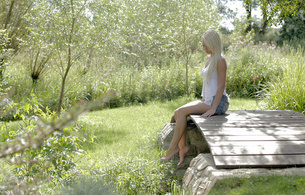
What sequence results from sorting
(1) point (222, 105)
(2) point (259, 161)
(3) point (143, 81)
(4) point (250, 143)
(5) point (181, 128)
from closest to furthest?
(2) point (259, 161) → (4) point (250, 143) → (5) point (181, 128) → (1) point (222, 105) → (3) point (143, 81)

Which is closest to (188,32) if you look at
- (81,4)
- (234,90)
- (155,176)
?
(234,90)

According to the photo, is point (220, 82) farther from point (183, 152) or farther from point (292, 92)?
point (292, 92)

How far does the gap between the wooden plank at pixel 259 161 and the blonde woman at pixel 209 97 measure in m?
1.27

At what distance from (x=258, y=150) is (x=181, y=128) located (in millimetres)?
1258

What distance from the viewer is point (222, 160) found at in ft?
10.00

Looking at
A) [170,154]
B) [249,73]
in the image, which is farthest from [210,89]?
[249,73]

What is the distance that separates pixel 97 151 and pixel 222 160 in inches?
111

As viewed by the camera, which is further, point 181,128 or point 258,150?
point 181,128

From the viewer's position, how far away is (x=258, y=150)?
128 inches

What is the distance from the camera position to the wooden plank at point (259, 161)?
298 centimetres

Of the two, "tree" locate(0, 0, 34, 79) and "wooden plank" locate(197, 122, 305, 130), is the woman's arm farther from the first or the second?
"tree" locate(0, 0, 34, 79)

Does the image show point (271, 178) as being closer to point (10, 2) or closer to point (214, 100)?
point (214, 100)

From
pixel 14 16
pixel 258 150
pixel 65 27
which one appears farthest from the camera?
pixel 14 16

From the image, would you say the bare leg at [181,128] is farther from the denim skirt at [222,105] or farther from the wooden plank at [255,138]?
the wooden plank at [255,138]
